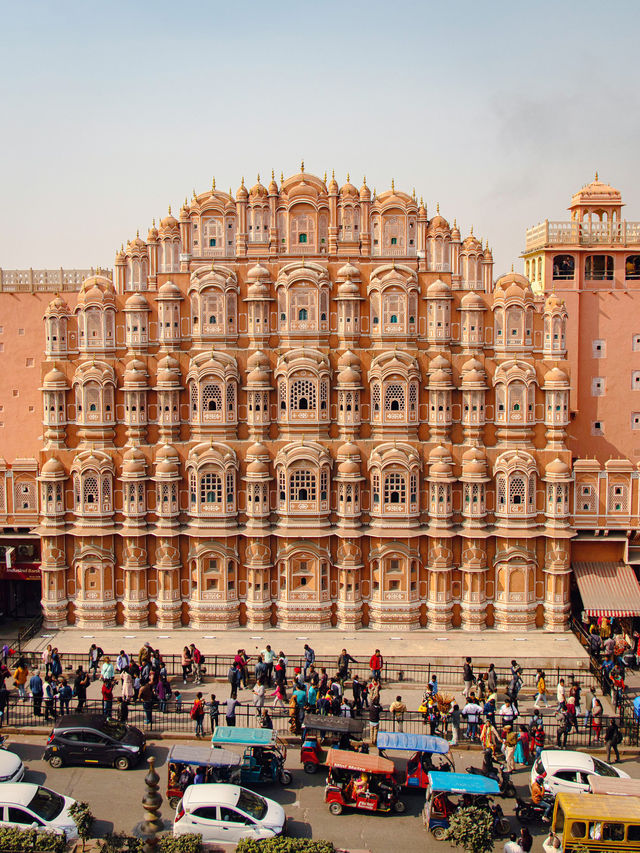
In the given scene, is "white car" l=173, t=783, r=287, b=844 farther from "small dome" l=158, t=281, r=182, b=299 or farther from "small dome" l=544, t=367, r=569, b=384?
"small dome" l=544, t=367, r=569, b=384

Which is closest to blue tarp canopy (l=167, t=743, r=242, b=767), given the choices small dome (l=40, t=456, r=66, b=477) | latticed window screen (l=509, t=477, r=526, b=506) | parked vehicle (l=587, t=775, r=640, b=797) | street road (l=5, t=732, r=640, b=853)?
street road (l=5, t=732, r=640, b=853)

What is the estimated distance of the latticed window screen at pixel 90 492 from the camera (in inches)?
1855

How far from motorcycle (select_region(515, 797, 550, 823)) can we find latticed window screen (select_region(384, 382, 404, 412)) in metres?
22.1

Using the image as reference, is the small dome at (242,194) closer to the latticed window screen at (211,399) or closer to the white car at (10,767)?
the latticed window screen at (211,399)

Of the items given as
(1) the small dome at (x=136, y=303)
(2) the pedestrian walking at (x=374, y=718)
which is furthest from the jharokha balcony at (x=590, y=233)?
(2) the pedestrian walking at (x=374, y=718)

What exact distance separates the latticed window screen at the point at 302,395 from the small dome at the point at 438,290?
7.64 metres

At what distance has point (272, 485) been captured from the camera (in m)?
47.4

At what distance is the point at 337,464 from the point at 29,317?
2302cm

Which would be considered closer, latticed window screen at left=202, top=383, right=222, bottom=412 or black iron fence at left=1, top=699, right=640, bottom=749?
black iron fence at left=1, top=699, right=640, bottom=749

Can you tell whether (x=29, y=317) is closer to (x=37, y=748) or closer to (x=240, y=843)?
(x=37, y=748)

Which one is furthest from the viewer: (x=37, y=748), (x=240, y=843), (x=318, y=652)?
(x=318, y=652)

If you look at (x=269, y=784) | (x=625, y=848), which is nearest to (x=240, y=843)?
(x=269, y=784)

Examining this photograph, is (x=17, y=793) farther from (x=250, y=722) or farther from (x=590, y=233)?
(x=590, y=233)

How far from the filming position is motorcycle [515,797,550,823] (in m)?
29.1
